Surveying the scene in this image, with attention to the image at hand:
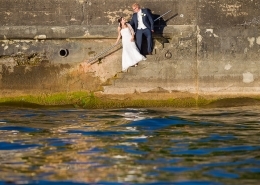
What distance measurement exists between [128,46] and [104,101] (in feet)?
4.37

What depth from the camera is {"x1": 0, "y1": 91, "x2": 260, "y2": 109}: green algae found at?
1528cm

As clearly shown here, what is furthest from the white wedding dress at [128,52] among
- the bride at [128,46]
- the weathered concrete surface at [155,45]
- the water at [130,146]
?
the water at [130,146]

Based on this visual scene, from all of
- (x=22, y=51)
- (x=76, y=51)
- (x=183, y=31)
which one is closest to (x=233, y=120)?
(x=183, y=31)

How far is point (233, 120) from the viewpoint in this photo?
13.2m

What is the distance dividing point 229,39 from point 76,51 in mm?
3428

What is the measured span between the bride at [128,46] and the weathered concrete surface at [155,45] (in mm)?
234

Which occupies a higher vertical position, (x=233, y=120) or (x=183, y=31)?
(x=183, y=31)

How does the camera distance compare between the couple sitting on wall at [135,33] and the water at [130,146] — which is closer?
the water at [130,146]

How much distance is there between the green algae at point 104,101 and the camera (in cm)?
1528


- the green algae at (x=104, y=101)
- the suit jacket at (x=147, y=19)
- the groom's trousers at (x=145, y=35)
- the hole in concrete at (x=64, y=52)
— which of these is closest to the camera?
the suit jacket at (x=147, y=19)

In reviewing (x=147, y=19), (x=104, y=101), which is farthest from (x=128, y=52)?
(x=104, y=101)

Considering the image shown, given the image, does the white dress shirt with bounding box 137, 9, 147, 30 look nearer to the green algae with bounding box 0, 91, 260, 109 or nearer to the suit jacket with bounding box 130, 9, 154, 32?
the suit jacket with bounding box 130, 9, 154, 32

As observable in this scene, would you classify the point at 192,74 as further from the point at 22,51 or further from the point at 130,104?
the point at 22,51

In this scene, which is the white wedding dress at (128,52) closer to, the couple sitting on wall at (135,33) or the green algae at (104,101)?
the couple sitting on wall at (135,33)
